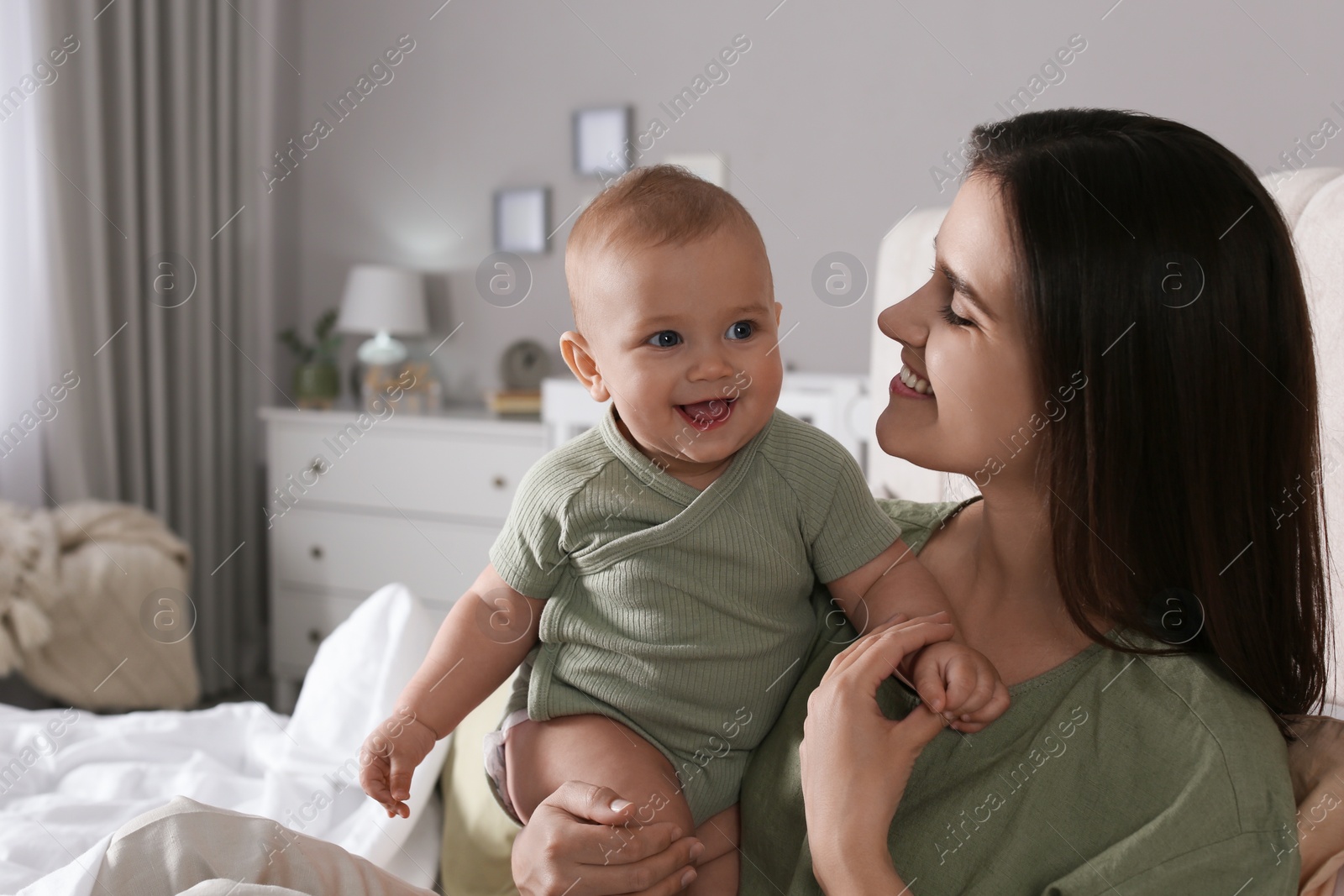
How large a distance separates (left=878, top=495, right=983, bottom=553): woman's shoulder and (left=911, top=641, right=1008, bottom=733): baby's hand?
0.26m

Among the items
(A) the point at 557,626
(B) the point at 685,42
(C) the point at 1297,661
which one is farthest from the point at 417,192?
(C) the point at 1297,661

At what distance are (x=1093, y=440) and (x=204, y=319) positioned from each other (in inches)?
142

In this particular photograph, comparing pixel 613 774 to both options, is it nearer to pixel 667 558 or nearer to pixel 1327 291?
pixel 667 558

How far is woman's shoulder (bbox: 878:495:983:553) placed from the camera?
1.22 meters

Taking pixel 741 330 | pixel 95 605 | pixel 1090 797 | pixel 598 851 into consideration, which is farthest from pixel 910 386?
pixel 95 605

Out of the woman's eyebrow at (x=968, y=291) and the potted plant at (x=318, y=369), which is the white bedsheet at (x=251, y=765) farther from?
the potted plant at (x=318, y=369)

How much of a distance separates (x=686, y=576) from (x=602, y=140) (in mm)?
3186

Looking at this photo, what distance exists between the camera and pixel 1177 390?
93 centimetres

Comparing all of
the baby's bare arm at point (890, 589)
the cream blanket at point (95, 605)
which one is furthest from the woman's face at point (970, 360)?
the cream blanket at point (95, 605)

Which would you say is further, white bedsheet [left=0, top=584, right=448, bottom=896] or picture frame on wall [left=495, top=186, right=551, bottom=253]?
picture frame on wall [left=495, top=186, right=551, bottom=253]

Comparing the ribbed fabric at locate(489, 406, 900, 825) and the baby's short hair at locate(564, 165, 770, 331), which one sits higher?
the baby's short hair at locate(564, 165, 770, 331)

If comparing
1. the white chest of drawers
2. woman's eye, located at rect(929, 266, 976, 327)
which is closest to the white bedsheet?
woman's eye, located at rect(929, 266, 976, 327)

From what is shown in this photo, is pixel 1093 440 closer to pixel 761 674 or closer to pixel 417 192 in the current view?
pixel 761 674

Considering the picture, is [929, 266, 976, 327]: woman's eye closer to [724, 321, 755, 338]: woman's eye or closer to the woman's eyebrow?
the woman's eyebrow
